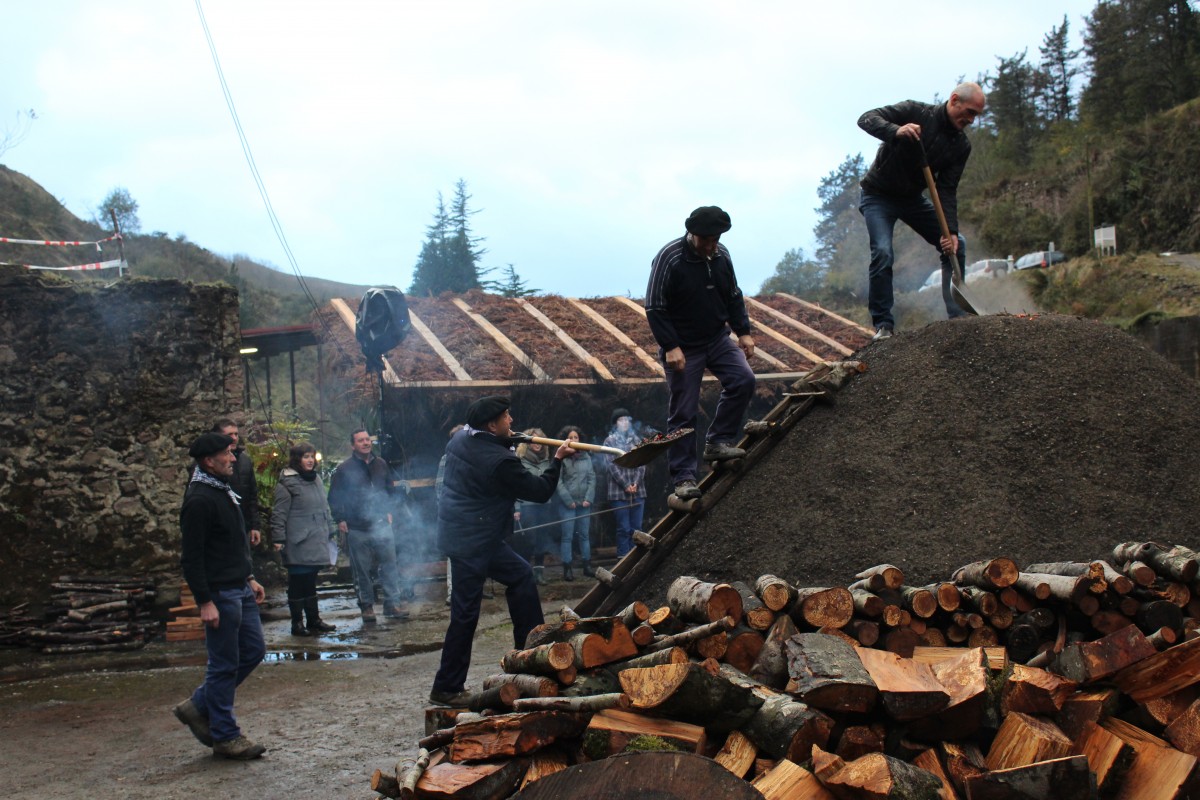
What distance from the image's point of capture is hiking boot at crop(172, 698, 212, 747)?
5687 mm

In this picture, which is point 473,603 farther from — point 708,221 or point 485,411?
point 708,221

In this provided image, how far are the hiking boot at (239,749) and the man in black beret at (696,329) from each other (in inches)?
115

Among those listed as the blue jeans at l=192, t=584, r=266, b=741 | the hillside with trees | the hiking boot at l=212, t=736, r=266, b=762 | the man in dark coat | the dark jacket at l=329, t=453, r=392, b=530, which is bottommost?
the hiking boot at l=212, t=736, r=266, b=762

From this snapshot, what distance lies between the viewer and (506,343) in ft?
42.9

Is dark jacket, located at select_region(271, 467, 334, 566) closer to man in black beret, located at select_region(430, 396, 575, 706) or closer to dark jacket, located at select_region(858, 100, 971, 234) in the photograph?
man in black beret, located at select_region(430, 396, 575, 706)

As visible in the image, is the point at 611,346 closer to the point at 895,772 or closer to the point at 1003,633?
the point at 1003,633

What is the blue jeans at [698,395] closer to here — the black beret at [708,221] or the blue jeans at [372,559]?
the black beret at [708,221]

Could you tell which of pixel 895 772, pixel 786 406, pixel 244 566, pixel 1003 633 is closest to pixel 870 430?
pixel 786 406

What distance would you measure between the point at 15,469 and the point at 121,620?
5.84 ft

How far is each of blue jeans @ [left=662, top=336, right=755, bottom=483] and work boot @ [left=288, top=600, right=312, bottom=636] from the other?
4985 millimetres

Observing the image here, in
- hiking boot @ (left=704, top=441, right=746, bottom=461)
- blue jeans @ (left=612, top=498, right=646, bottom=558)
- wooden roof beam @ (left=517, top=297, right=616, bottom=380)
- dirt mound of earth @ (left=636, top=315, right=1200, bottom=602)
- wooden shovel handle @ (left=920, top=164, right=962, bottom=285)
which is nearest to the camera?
dirt mound of earth @ (left=636, top=315, right=1200, bottom=602)

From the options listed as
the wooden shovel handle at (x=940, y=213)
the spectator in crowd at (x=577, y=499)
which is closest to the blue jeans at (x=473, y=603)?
the wooden shovel handle at (x=940, y=213)

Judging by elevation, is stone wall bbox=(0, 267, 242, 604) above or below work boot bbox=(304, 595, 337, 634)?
above

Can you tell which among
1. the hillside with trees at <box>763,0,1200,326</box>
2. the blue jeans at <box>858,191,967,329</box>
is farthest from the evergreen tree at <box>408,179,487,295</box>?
the blue jeans at <box>858,191,967,329</box>
